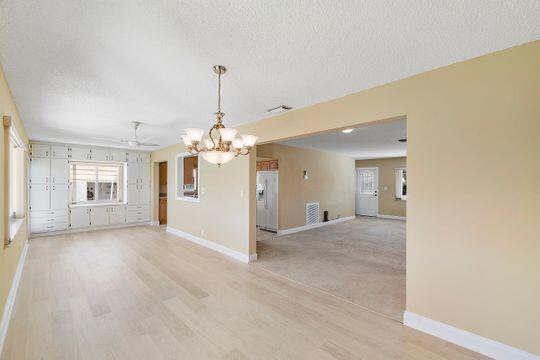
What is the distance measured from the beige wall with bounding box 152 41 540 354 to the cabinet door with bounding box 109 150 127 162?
7.13 metres

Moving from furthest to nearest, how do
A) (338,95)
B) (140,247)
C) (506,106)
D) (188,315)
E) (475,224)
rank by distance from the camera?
(140,247) → (338,95) → (188,315) → (475,224) → (506,106)

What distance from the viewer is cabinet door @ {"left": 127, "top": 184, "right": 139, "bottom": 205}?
7.21 metres

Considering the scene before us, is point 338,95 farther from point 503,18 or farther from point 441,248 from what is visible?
point 441,248

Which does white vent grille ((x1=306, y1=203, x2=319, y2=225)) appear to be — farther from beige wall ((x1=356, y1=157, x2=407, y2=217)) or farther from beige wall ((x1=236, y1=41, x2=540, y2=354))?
beige wall ((x1=236, y1=41, x2=540, y2=354))

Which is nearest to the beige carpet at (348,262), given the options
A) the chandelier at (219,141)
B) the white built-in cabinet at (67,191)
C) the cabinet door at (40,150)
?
the chandelier at (219,141)

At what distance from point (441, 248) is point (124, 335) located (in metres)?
2.97

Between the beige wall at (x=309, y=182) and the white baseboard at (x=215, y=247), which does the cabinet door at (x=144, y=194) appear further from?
the beige wall at (x=309, y=182)

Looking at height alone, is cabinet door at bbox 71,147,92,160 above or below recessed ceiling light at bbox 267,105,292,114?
below

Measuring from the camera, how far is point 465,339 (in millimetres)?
1988

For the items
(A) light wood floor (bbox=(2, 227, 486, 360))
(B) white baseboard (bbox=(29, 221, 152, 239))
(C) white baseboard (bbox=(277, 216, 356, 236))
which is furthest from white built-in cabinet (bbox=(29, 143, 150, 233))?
(C) white baseboard (bbox=(277, 216, 356, 236))

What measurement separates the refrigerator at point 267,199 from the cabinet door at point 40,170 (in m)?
5.39

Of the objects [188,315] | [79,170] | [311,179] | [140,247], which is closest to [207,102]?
[188,315]

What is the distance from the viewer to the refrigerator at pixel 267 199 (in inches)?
258

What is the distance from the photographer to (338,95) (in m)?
2.79
